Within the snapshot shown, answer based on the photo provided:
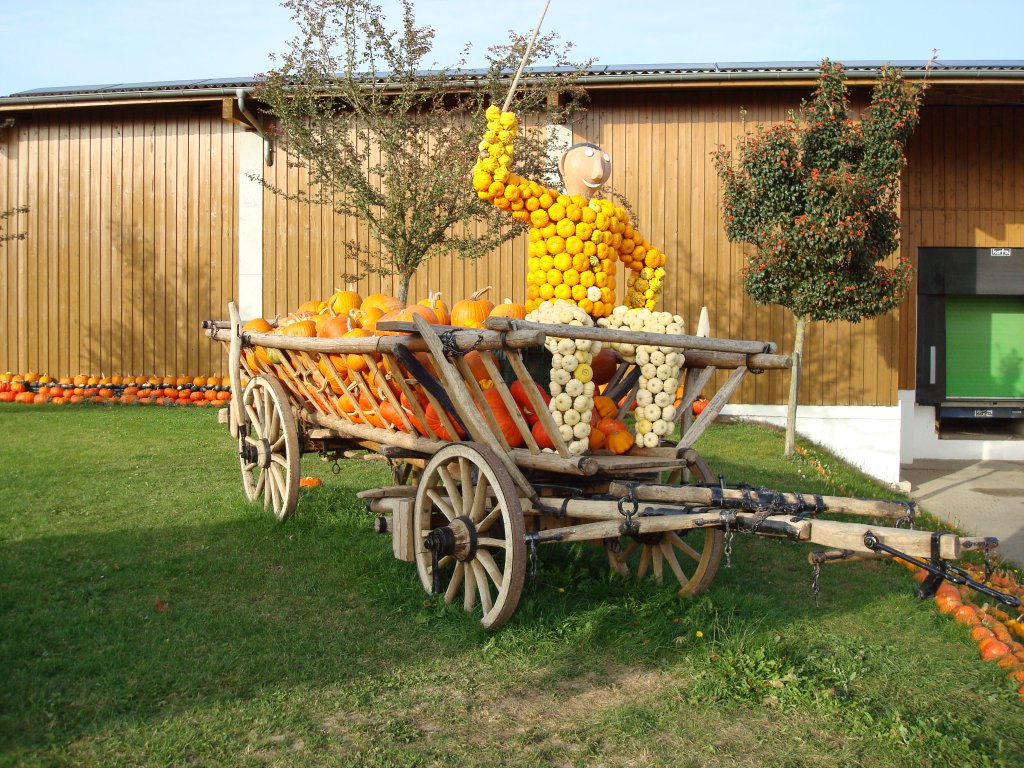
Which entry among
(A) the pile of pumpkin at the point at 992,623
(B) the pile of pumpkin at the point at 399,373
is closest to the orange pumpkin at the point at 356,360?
(B) the pile of pumpkin at the point at 399,373

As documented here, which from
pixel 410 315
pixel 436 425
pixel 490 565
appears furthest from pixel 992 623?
pixel 410 315

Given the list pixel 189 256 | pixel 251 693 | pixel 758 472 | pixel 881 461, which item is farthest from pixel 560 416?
pixel 189 256

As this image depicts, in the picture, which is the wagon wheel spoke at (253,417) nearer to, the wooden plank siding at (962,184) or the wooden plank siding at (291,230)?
the wooden plank siding at (291,230)

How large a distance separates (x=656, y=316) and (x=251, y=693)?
8.85 feet

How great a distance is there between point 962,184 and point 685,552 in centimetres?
1183

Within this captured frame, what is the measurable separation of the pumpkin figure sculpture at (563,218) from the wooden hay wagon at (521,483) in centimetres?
45

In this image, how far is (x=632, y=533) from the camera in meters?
4.03

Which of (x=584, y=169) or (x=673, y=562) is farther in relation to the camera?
(x=584, y=169)

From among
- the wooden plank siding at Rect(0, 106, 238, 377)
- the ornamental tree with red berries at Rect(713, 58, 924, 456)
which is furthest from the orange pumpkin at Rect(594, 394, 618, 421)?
the wooden plank siding at Rect(0, 106, 238, 377)

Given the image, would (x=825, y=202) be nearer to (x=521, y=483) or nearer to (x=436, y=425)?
(x=436, y=425)

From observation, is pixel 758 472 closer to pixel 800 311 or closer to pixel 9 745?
pixel 800 311

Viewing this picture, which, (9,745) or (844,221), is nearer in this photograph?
(9,745)

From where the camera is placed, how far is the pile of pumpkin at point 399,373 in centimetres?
482

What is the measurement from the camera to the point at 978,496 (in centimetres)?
1145
